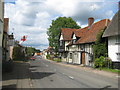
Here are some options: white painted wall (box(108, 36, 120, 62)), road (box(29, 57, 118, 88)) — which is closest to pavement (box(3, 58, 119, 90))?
road (box(29, 57, 118, 88))

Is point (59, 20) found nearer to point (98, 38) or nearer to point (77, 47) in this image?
point (77, 47)

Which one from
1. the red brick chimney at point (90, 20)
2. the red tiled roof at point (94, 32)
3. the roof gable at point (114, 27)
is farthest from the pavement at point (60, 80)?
the red brick chimney at point (90, 20)

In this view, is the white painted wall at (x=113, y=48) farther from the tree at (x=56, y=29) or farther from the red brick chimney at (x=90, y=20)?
the tree at (x=56, y=29)

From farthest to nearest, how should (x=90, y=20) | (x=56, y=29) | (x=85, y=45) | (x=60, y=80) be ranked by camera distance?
(x=56, y=29), (x=90, y=20), (x=85, y=45), (x=60, y=80)

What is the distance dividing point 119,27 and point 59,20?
32.6m

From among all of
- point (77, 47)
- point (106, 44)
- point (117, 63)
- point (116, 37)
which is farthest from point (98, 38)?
point (77, 47)

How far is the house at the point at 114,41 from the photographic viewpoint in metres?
19.6

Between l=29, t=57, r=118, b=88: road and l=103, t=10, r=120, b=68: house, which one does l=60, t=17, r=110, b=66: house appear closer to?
l=103, t=10, r=120, b=68: house

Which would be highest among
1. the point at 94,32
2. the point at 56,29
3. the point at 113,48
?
the point at 56,29

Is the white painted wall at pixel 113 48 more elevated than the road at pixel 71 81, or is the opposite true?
the white painted wall at pixel 113 48

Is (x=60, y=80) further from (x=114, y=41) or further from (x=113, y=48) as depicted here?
(x=114, y=41)

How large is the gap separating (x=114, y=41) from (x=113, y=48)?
97 cm

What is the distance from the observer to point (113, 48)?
20344mm

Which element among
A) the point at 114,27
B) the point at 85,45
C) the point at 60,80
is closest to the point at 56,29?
the point at 85,45
